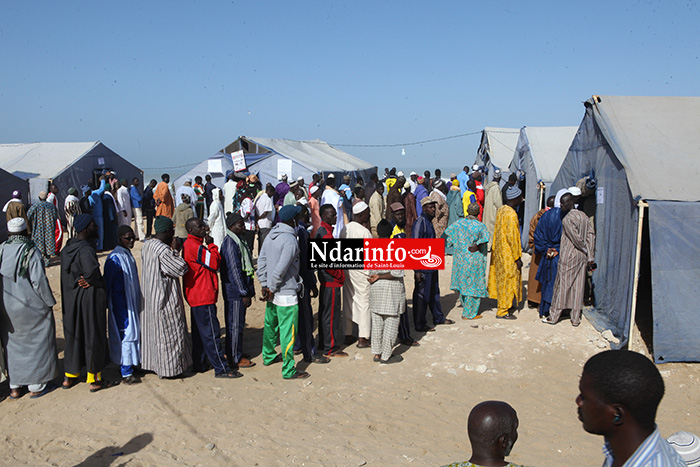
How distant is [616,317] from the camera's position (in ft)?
21.1

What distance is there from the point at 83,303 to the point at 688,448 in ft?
15.9

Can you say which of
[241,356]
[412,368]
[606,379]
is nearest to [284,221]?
[241,356]

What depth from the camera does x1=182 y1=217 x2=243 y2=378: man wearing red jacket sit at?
5305mm

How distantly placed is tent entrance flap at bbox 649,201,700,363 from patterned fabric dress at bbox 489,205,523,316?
5.71 ft

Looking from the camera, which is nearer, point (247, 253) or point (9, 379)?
point (9, 379)

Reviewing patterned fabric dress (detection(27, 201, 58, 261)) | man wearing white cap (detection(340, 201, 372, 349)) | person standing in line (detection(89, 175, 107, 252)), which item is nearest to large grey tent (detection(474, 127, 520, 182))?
person standing in line (detection(89, 175, 107, 252))

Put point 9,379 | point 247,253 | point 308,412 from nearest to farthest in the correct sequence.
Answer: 1. point 308,412
2. point 9,379
3. point 247,253

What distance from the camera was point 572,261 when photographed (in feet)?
22.5

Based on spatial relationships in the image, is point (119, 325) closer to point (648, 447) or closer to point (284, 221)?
point (284, 221)

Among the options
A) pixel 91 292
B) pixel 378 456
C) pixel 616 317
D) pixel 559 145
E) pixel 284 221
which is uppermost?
pixel 559 145

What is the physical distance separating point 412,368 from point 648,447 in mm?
4354

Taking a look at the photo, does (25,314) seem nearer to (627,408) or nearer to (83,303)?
(83,303)

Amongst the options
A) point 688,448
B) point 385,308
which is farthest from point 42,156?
point 688,448

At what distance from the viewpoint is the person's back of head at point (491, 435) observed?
193cm
